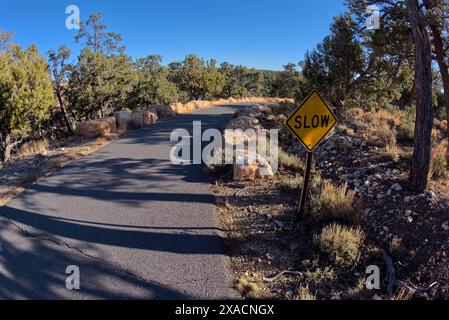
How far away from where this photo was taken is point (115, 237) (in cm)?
484

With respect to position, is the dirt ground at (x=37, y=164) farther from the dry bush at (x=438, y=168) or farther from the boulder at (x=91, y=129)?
the dry bush at (x=438, y=168)

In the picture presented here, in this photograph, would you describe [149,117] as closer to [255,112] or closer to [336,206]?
[255,112]

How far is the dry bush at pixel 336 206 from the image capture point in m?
5.21

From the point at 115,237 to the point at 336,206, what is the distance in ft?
12.3

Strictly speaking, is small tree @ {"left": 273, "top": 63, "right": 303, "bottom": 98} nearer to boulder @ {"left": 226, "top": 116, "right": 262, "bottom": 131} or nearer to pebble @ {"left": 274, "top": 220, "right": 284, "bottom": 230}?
boulder @ {"left": 226, "top": 116, "right": 262, "bottom": 131}

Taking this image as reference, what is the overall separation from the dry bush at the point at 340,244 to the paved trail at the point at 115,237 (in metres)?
1.47

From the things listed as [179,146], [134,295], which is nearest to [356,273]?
[134,295]

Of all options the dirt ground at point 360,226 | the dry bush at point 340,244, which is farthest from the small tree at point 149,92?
the dry bush at point 340,244

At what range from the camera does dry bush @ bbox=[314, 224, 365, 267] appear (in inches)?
169

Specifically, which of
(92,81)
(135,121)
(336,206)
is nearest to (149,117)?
(135,121)

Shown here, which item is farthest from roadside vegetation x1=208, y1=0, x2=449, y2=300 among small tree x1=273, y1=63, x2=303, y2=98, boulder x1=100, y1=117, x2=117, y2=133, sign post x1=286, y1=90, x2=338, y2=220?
small tree x1=273, y1=63, x2=303, y2=98
